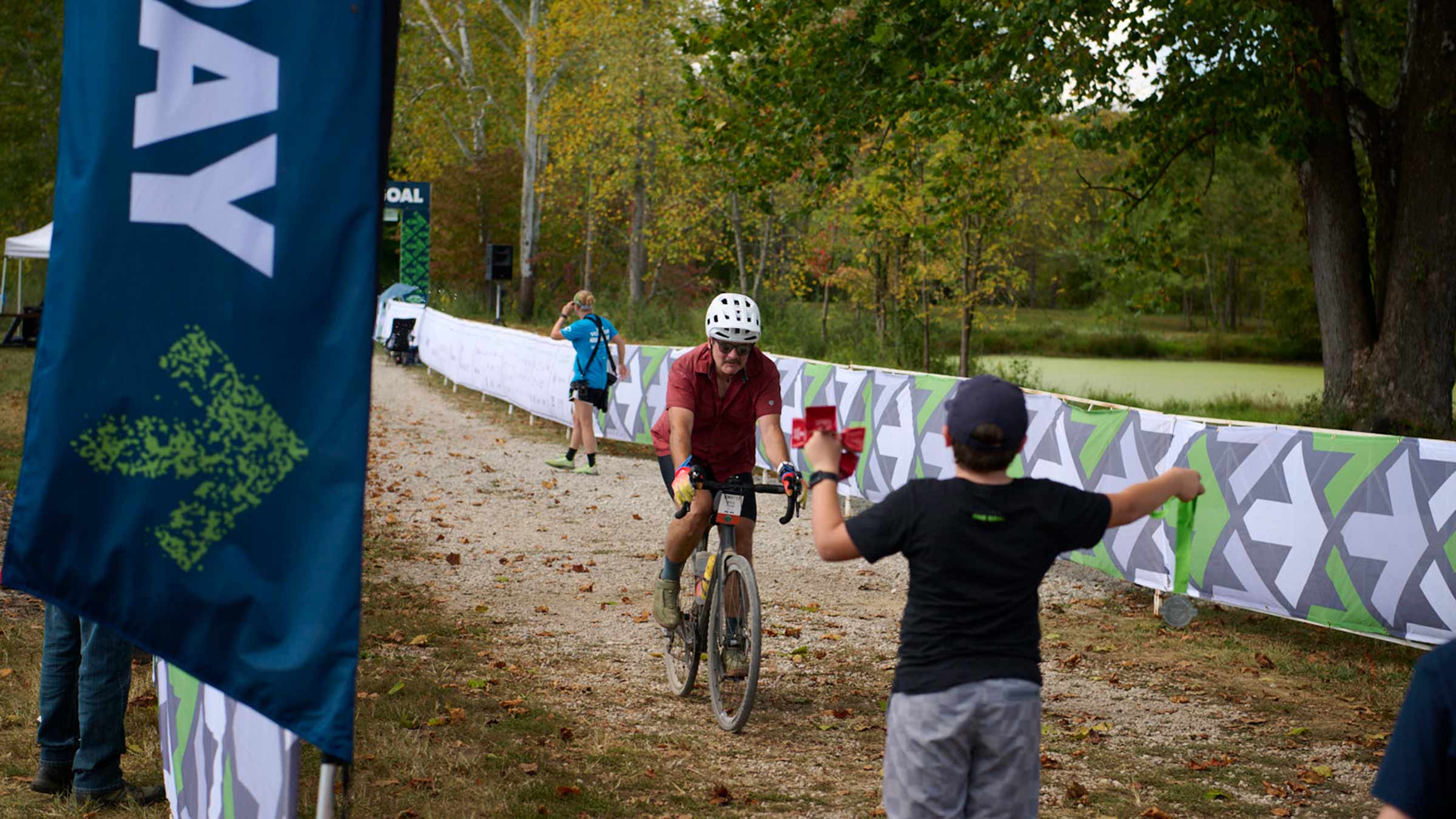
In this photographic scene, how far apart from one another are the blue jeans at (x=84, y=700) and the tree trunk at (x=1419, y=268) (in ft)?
41.0

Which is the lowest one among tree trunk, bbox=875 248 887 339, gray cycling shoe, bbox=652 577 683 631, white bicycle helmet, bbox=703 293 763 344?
gray cycling shoe, bbox=652 577 683 631

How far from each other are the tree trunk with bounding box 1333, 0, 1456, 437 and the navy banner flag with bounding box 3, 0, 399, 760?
13.2 m

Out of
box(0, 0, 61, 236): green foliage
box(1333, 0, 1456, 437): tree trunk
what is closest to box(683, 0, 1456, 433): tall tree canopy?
box(1333, 0, 1456, 437): tree trunk

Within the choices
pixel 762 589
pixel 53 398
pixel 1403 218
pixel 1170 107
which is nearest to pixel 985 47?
pixel 1170 107

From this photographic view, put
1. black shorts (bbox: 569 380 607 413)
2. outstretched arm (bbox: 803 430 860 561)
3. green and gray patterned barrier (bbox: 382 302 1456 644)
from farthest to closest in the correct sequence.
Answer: black shorts (bbox: 569 380 607 413) → green and gray patterned barrier (bbox: 382 302 1456 644) → outstretched arm (bbox: 803 430 860 561)

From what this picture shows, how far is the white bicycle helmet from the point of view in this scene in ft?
22.3

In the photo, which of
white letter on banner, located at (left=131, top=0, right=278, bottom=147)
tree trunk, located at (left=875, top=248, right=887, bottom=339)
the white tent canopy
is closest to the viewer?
white letter on banner, located at (left=131, top=0, right=278, bottom=147)

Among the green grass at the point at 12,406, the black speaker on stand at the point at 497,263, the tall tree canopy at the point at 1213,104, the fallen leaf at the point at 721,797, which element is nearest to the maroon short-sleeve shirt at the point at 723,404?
the fallen leaf at the point at 721,797

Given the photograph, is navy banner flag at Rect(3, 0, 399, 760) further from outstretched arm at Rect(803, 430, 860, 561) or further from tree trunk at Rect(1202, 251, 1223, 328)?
tree trunk at Rect(1202, 251, 1223, 328)

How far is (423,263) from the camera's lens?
4831cm

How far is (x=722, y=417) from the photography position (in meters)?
7.10

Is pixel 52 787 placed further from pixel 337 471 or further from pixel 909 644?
pixel 909 644

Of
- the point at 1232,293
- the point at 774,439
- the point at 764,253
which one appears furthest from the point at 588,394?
the point at 1232,293

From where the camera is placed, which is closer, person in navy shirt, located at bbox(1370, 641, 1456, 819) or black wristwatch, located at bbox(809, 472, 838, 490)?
person in navy shirt, located at bbox(1370, 641, 1456, 819)
